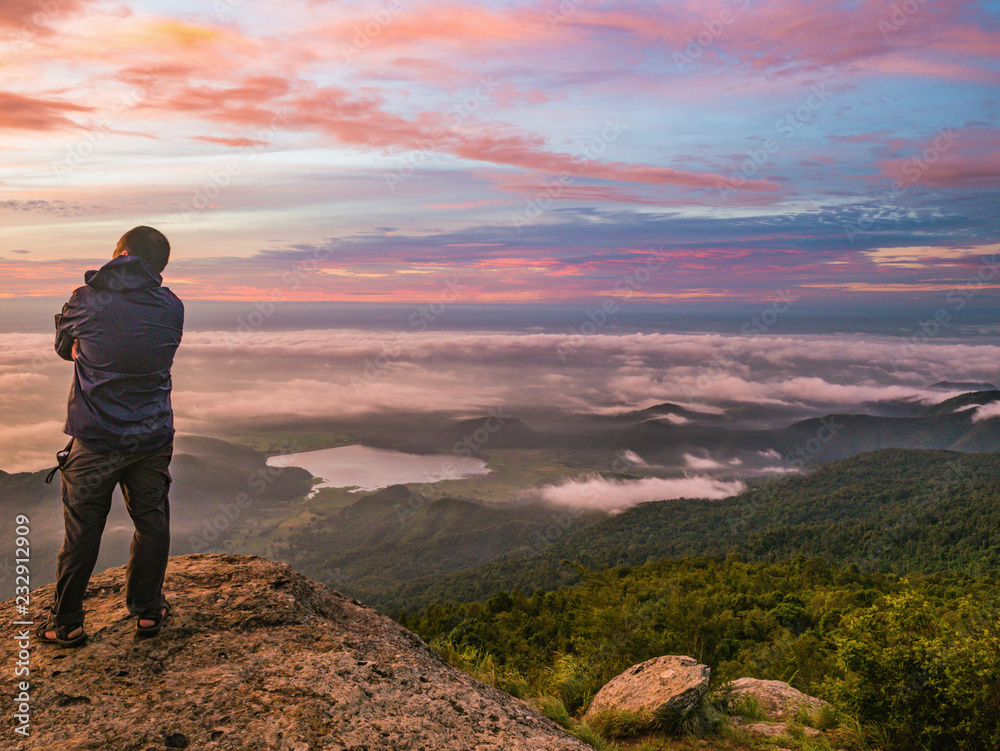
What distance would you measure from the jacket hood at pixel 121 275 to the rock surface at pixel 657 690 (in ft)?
22.0

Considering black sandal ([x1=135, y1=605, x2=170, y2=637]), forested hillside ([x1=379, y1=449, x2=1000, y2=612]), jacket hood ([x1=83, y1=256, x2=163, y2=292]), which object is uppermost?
jacket hood ([x1=83, y1=256, x2=163, y2=292])

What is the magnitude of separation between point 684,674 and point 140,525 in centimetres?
644

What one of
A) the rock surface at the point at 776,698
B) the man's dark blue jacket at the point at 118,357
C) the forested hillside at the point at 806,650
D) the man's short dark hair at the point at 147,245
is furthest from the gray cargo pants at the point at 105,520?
the rock surface at the point at 776,698

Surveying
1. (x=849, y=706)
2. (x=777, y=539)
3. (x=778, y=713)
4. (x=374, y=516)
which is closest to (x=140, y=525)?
(x=849, y=706)

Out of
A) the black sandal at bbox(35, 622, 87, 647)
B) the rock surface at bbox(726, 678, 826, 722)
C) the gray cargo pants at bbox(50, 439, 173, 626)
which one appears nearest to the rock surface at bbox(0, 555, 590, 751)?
the black sandal at bbox(35, 622, 87, 647)

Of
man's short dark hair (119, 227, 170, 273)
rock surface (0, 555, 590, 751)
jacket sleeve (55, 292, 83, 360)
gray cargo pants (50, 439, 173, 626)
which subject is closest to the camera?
rock surface (0, 555, 590, 751)

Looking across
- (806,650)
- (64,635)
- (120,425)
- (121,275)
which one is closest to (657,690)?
(64,635)

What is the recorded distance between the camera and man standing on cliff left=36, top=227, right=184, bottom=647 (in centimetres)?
453

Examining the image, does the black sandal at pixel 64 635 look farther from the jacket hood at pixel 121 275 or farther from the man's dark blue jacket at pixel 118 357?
the jacket hood at pixel 121 275

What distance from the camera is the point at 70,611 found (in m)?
4.61

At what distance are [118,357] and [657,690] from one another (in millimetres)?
6860

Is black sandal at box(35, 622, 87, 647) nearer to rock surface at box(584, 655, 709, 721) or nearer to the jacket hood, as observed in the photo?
the jacket hood

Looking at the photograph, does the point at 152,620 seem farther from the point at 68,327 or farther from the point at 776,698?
the point at 776,698

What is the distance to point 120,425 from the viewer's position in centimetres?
459
